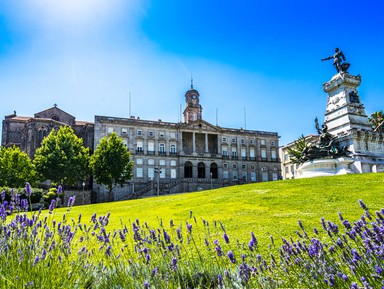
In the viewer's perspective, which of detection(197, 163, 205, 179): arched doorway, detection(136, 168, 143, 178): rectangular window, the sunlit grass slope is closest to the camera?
the sunlit grass slope

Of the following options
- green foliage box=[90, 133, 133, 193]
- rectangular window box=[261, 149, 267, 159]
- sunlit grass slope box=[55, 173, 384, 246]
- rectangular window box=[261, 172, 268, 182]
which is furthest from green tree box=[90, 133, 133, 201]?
rectangular window box=[261, 149, 267, 159]

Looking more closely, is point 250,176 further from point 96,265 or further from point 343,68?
point 96,265

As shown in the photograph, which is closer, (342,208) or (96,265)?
(96,265)

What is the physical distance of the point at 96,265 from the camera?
4.85 m

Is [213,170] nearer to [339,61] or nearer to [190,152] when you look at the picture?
[190,152]

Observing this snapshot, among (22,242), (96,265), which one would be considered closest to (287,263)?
(96,265)

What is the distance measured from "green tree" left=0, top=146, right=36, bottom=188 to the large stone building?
1212cm

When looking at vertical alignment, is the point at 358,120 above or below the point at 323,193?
above

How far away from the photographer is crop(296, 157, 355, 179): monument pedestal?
2348 centimetres

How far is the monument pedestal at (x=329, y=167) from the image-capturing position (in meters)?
23.5

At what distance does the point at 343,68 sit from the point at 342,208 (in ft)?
69.0

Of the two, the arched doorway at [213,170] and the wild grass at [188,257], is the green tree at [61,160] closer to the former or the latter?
the arched doorway at [213,170]

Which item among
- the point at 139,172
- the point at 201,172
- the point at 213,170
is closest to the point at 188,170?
the point at 201,172

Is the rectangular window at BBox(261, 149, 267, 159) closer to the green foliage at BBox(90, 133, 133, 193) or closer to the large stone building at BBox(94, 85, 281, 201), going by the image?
the large stone building at BBox(94, 85, 281, 201)
